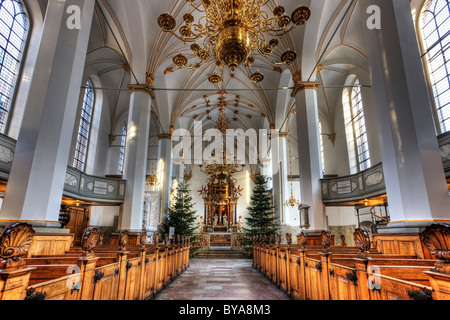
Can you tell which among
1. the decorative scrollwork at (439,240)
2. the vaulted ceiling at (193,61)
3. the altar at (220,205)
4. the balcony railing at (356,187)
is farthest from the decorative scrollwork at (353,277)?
the altar at (220,205)

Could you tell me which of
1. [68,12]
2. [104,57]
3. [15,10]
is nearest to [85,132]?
[104,57]

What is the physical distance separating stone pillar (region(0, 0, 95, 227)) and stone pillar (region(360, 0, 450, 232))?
6.02m

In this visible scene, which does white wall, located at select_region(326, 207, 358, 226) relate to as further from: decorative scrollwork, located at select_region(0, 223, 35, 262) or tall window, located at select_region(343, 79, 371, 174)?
decorative scrollwork, located at select_region(0, 223, 35, 262)

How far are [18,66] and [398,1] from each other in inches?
386

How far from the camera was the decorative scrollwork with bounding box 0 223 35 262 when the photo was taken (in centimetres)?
134

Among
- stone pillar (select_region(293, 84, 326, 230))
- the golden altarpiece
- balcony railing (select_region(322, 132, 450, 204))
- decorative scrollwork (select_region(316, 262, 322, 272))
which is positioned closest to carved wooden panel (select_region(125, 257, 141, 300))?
decorative scrollwork (select_region(316, 262, 322, 272))

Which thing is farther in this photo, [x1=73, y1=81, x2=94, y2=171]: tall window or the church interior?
[x1=73, y1=81, x2=94, y2=171]: tall window

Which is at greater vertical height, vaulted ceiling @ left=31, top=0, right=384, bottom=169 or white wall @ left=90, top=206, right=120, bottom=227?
vaulted ceiling @ left=31, top=0, right=384, bottom=169

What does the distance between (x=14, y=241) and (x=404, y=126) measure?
17.2ft

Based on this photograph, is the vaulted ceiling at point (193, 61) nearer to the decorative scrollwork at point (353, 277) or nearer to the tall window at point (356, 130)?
the tall window at point (356, 130)

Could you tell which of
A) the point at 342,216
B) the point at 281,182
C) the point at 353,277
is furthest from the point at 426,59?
the point at 342,216

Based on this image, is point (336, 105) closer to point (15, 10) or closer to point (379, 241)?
point (379, 241)

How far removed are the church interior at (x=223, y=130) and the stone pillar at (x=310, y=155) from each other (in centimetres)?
5

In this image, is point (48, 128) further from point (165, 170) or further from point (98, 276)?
point (165, 170)
